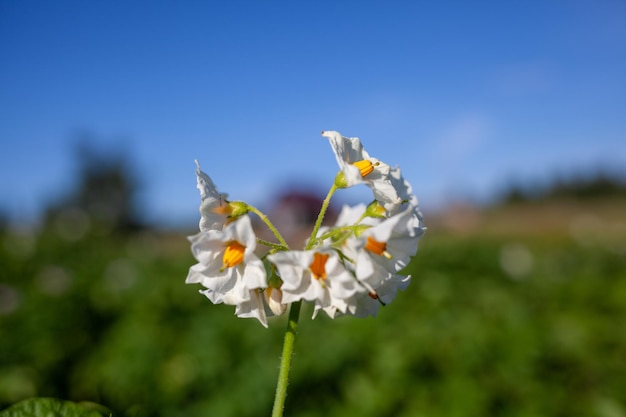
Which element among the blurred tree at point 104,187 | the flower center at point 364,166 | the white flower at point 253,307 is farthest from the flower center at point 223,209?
the blurred tree at point 104,187

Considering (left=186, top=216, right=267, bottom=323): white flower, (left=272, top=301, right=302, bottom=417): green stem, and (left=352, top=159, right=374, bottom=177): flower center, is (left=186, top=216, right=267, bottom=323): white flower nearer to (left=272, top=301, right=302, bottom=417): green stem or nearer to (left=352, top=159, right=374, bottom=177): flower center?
(left=272, top=301, right=302, bottom=417): green stem

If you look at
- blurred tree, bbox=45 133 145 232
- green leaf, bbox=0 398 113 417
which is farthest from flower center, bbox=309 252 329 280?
blurred tree, bbox=45 133 145 232

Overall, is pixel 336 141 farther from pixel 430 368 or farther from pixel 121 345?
pixel 121 345

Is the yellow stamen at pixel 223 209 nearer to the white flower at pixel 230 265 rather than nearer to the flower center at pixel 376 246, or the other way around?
the white flower at pixel 230 265

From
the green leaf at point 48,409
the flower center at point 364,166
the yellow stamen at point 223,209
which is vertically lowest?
the green leaf at point 48,409

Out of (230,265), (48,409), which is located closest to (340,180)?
(230,265)

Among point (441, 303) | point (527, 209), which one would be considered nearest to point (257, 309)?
point (441, 303)

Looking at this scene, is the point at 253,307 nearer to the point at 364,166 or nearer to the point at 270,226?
the point at 270,226
